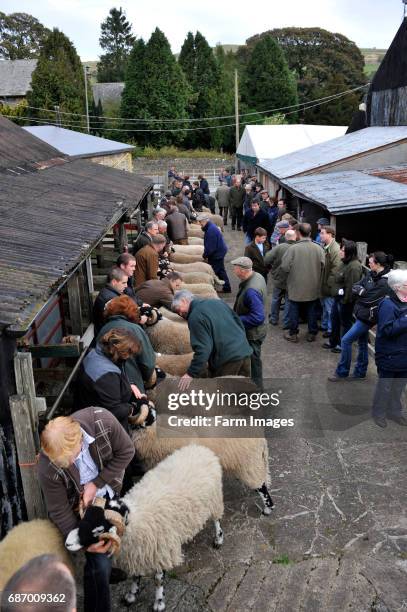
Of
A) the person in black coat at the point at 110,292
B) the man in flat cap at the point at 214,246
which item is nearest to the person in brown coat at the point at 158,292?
the person in black coat at the point at 110,292

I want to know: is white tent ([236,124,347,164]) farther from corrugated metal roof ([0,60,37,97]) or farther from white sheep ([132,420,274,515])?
corrugated metal roof ([0,60,37,97])

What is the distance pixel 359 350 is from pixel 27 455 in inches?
198

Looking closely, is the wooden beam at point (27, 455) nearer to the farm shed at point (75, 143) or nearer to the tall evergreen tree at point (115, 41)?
the farm shed at point (75, 143)

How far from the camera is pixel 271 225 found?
48.8 feet

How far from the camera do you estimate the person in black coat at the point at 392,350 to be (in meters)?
5.74

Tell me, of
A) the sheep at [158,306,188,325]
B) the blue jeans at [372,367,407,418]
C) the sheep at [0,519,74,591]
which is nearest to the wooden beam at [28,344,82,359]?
the sheep at [0,519,74,591]

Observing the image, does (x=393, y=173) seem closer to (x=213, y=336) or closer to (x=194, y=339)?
(x=213, y=336)

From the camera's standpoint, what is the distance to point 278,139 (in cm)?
2956

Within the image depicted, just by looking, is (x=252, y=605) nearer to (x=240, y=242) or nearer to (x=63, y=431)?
(x=63, y=431)

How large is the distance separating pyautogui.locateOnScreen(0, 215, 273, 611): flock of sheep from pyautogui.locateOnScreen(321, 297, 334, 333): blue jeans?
4061mm

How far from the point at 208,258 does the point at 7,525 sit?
29.2 ft

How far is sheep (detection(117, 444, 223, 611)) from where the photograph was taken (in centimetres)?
370

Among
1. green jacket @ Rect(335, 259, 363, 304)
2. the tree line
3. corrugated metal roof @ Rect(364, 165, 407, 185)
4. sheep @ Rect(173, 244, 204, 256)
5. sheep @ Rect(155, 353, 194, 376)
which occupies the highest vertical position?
the tree line

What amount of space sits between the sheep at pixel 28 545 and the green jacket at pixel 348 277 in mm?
5463
